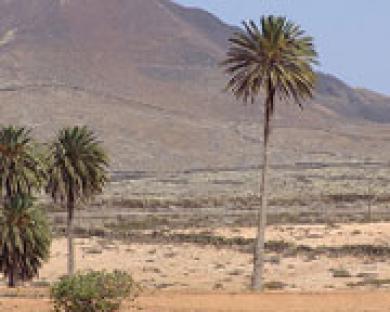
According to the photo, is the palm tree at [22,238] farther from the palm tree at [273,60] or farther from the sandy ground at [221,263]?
the palm tree at [273,60]

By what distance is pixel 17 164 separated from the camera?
53.1 metres

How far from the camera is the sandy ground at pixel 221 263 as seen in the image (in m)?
59.3

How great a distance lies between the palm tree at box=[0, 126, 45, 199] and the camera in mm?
53094

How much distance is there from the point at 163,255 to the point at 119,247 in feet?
20.4

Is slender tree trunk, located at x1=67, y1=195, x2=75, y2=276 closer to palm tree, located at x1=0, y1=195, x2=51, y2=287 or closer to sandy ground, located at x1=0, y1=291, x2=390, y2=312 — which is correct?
palm tree, located at x1=0, y1=195, x2=51, y2=287

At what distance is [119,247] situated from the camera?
3135 inches

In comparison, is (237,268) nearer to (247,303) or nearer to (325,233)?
(325,233)

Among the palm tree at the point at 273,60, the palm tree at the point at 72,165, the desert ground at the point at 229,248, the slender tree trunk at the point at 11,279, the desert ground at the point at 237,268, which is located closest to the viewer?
the desert ground at the point at 237,268

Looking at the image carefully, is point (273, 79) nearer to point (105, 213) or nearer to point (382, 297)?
point (382, 297)

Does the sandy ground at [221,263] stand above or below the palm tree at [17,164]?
below

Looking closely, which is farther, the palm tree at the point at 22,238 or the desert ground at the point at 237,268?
the palm tree at the point at 22,238

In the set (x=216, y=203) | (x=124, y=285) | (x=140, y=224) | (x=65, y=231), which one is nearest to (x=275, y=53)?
(x=124, y=285)

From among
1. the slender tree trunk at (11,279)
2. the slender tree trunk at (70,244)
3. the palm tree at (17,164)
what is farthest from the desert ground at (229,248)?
the palm tree at (17,164)

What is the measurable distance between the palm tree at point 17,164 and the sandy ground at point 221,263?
27.0ft
